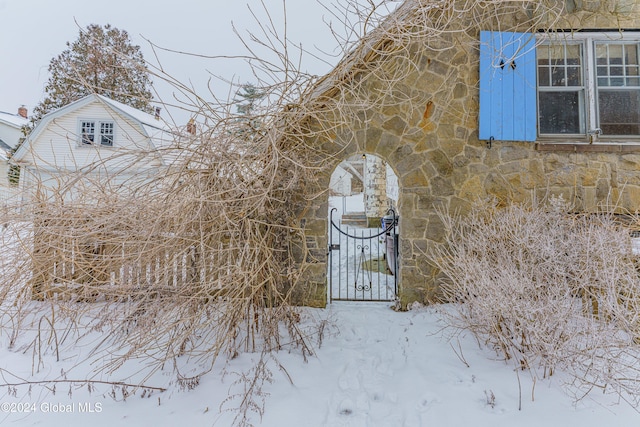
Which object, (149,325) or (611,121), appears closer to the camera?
(149,325)

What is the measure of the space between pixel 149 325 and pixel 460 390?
298cm

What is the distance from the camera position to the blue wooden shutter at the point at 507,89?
4.58m

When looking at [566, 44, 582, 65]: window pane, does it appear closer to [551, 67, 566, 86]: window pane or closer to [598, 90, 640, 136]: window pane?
[551, 67, 566, 86]: window pane

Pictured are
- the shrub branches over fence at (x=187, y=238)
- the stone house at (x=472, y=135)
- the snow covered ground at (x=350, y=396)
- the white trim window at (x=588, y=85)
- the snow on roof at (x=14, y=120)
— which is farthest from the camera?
the snow on roof at (x=14, y=120)

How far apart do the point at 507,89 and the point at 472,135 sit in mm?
871

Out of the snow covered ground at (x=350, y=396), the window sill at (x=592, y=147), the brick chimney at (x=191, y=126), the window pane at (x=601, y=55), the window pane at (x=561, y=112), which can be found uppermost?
the window pane at (x=601, y=55)

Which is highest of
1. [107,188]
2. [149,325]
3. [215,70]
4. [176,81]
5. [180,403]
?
[215,70]

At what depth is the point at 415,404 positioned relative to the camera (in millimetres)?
2635

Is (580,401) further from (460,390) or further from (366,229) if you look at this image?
(366,229)

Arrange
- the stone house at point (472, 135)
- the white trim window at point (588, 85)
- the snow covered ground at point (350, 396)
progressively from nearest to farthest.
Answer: the snow covered ground at point (350, 396) → the stone house at point (472, 135) → the white trim window at point (588, 85)

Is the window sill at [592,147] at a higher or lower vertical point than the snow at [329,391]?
higher

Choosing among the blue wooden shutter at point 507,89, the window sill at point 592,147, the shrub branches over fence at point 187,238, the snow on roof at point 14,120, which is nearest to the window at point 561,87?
the blue wooden shutter at point 507,89

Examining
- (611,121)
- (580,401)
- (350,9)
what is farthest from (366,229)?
(580,401)

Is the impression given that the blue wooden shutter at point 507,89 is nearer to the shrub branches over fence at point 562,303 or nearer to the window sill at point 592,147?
the window sill at point 592,147
